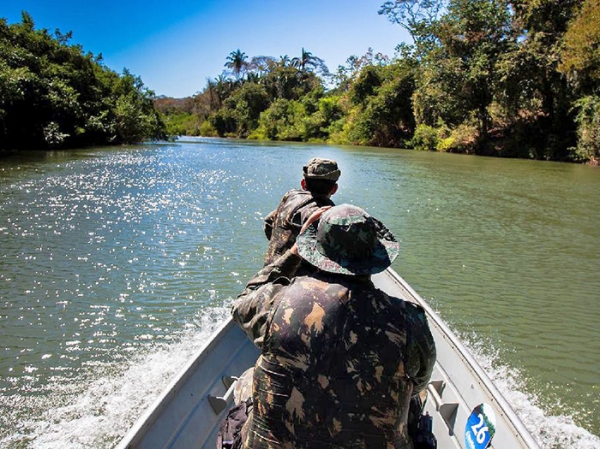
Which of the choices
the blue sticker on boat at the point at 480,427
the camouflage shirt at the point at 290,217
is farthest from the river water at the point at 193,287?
the camouflage shirt at the point at 290,217

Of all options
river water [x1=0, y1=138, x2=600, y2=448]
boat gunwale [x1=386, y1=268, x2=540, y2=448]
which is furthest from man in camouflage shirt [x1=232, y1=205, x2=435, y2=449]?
river water [x1=0, y1=138, x2=600, y2=448]

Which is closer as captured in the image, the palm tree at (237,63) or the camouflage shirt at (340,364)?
the camouflage shirt at (340,364)

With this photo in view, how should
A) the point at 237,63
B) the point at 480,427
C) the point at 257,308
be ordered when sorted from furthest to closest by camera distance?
1. the point at 237,63
2. the point at 480,427
3. the point at 257,308

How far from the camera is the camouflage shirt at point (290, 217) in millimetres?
3311

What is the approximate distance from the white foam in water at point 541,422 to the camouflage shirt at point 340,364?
2.54 meters

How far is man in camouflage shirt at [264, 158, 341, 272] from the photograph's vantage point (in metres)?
3.34

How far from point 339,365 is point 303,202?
6.21ft

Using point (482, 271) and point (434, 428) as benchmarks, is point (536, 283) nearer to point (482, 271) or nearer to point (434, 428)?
point (482, 271)

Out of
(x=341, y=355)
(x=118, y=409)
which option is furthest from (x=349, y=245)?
(x=118, y=409)

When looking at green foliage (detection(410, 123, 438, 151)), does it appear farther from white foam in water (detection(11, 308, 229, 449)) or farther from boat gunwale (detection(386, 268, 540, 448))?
boat gunwale (detection(386, 268, 540, 448))

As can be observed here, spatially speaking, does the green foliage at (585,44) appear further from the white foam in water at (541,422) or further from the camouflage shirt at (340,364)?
the camouflage shirt at (340,364)

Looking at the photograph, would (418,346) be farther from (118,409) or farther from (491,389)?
(118,409)

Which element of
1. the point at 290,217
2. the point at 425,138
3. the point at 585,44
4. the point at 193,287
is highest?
the point at 585,44

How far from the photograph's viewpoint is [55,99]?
2588 centimetres
